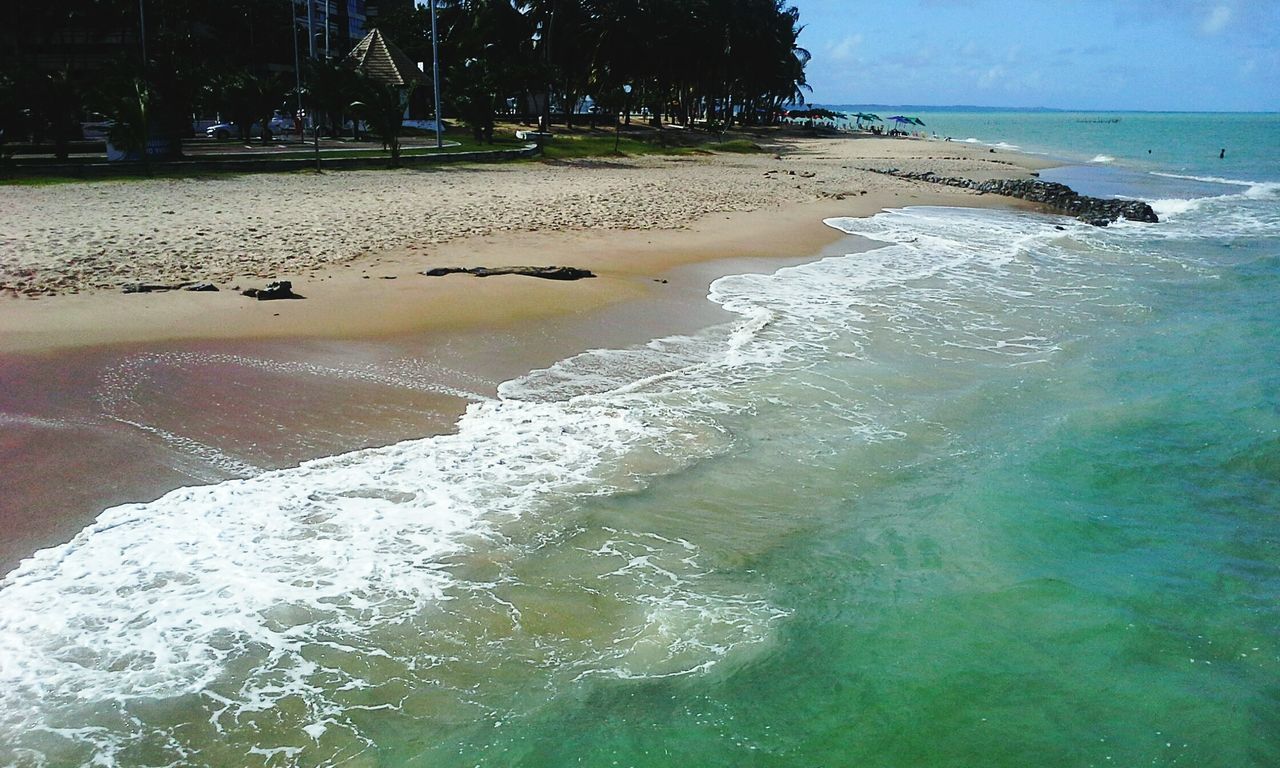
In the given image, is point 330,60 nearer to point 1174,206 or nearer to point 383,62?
point 383,62

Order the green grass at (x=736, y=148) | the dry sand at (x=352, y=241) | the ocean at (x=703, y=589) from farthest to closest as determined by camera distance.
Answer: the green grass at (x=736, y=148), the dry sand at (x=352, y=241), the ocean at (x=703, y=589)

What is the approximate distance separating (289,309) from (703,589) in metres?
7.71

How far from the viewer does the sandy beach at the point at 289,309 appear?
25.5 feet

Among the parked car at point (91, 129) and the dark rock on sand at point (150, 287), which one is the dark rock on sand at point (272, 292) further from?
the parked car at point (91, 129)

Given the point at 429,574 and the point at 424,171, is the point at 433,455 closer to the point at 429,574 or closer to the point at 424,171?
the point at 429,574

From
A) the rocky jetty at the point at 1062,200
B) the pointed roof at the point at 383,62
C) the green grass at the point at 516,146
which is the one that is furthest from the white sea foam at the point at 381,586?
the pointed roof at the point at 383,62

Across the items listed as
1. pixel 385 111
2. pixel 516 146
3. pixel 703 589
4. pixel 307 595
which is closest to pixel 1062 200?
pixel 516 146

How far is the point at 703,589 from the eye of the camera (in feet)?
19.9

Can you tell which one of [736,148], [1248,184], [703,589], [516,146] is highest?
[736,148]

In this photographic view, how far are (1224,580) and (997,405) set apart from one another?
369 centimetres

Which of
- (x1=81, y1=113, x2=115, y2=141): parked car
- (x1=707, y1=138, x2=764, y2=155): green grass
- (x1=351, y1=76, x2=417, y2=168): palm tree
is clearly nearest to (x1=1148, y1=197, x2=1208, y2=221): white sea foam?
(x1=707, y1=138, x2=764, y2=155): green grass

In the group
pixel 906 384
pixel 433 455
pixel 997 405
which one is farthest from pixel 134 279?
pixel 997 405

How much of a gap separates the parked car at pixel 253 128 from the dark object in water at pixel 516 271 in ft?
83.1

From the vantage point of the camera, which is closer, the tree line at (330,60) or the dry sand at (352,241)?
the dry sand at (352,241)
